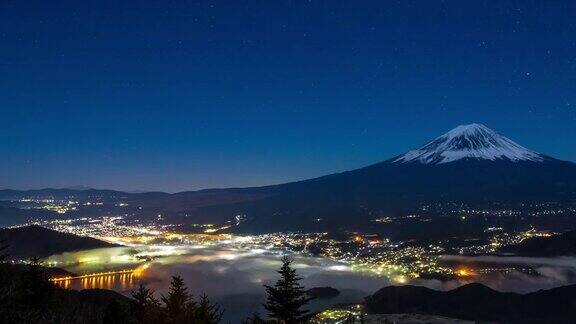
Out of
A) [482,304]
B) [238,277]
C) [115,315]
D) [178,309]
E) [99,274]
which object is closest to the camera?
[178,309]

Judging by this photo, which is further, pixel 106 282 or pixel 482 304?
pixel 106 282

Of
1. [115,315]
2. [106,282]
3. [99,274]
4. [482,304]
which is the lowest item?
[106,282]

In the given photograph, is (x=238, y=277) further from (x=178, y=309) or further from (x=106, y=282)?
(x=178, y=309)

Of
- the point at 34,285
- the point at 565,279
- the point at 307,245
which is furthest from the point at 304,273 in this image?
the point at 34,285

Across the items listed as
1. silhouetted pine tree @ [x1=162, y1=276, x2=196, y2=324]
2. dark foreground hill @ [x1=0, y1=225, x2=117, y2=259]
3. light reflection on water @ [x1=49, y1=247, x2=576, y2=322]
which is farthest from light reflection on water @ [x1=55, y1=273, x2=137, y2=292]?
silhouetted pine tree @ [x1=162, y1=276, x2=196, y2=324]

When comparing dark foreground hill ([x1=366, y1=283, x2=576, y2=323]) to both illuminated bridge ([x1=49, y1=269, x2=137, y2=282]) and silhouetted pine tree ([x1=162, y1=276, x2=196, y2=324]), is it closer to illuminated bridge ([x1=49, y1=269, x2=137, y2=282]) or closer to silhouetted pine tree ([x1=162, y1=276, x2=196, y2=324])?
illuminated bridge ([x1=49, y1=269, x2=137, y2=282])

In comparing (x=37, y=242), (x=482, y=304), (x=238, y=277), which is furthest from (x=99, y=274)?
(x=482, y=304)

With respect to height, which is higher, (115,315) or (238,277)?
(115,315)

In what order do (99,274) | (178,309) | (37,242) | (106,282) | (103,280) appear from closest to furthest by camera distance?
(178,309)
(106,282)
(103,280)
(99,274)
(37,242)
